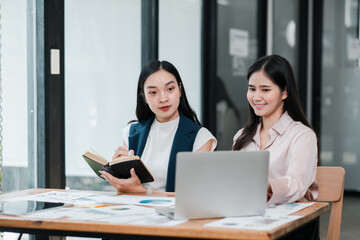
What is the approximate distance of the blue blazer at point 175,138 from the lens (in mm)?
2582

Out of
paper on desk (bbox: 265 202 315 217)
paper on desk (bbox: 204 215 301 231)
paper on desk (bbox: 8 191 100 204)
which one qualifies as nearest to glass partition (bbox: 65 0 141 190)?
paper on desk (bbox: 8 191 100 204)

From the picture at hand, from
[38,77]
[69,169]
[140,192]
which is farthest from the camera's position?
[69,169]

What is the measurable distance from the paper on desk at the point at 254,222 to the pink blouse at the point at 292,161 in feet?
→ 0.82

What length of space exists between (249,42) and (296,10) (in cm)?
138

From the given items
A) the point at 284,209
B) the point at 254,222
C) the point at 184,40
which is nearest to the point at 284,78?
the point at 284,209

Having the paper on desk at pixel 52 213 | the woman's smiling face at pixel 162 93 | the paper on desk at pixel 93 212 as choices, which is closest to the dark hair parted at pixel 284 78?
the woman's smiling face at pixel 162 93

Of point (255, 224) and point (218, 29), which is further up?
point (218, 29)

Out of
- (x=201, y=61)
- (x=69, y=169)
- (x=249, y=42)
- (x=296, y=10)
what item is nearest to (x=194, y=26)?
(x=201, y=61)

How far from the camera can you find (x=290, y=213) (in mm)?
1863

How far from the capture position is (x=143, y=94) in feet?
8.83

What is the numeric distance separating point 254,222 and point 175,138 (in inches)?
38.9

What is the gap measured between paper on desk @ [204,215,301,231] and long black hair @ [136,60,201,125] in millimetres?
1048

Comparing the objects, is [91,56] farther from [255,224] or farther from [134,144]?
[255,224]

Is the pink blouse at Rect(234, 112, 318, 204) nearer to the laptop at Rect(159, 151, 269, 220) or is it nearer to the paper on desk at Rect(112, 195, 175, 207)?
the laptop at Rect(159, 151, 269, 220)
